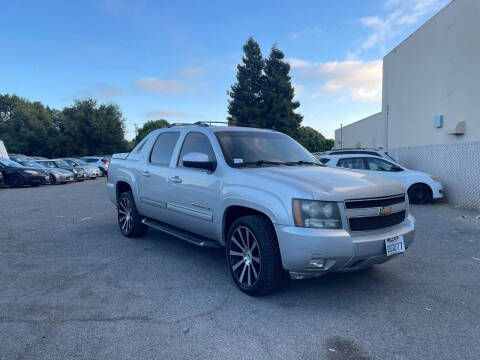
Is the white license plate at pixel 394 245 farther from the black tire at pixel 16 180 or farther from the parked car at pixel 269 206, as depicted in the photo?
the black tire at pixel 16 180

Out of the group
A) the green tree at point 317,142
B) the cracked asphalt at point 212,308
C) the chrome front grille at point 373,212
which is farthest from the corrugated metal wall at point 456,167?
the green tree at point 317,142

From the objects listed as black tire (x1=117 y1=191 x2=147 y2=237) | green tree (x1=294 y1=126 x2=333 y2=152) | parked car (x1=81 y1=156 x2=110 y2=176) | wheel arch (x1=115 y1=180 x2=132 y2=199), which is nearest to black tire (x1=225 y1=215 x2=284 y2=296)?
black tire (x1=117 y1=191 x2=147 y2=237)

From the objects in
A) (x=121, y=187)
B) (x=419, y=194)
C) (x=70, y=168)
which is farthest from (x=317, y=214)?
(x=70, y=168)

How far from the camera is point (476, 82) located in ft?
36.1

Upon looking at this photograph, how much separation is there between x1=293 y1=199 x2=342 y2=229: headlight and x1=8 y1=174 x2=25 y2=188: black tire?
56.0 feet

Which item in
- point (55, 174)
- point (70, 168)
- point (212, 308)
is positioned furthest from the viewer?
point (70, 168)

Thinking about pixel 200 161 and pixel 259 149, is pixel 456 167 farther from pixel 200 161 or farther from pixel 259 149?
pixel 200 161

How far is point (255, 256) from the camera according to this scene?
358cm

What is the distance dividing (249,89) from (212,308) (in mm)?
33029

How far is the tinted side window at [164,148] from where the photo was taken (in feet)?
16.9

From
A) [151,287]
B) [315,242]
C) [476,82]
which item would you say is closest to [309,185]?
[315,242]

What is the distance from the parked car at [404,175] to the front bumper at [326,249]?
697 cm

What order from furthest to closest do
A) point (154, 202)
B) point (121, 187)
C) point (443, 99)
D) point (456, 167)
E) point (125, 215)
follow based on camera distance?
point (443, 99) < point (456, 167) < point (121, 187) < point (125, 215) < point (154, 202)

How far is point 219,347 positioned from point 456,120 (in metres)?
12.6
